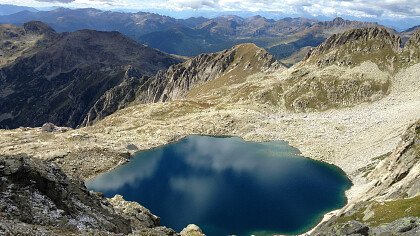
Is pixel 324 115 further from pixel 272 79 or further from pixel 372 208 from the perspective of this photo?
pixel 372 208

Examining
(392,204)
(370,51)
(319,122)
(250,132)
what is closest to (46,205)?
(392,204)

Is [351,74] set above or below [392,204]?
below

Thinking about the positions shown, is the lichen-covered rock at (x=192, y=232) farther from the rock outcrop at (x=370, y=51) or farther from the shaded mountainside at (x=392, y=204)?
the rock outcrop at (x=370, y=51)

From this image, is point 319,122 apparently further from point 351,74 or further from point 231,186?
point 231,186

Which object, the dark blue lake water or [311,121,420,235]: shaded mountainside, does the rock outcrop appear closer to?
the dark blue lake water

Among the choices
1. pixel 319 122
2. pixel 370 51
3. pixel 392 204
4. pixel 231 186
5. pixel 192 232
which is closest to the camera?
pixel 392 204

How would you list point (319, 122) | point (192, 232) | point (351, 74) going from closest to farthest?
1. point (192, 232)
2. point (319, 122)
3. point (351, 74)

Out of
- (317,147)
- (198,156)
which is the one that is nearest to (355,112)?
(317,147)
